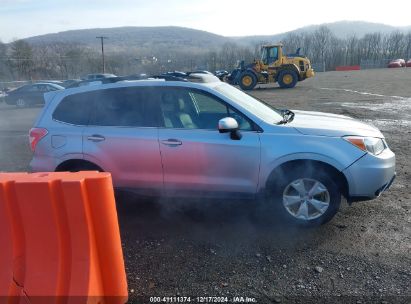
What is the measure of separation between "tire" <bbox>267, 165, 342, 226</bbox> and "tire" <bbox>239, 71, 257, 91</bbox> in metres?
20.7

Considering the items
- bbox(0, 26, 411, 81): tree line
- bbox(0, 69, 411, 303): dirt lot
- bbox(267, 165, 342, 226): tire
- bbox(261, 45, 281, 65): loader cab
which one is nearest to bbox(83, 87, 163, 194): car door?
bbox(0, 69, 411, 303): dirt lot

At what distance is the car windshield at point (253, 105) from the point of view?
14.1ft

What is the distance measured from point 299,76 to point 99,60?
3438 cm

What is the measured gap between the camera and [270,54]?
24.3 metres

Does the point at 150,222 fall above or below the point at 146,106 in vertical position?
below

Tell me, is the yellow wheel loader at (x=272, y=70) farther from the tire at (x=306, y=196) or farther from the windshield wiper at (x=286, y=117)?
the tire at (x=306, y=196)

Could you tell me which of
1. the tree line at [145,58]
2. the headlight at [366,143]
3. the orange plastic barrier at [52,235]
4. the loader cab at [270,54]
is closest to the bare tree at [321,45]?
the tree line at [145,58]

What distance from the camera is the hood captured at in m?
4.02

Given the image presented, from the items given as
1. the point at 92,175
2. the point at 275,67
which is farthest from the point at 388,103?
the point at 92,175

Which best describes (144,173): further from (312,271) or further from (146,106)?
(312,271)

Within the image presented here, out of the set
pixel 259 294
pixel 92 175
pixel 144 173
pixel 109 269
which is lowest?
pixel 259 294

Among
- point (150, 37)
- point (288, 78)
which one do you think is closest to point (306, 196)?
point (288, 78)

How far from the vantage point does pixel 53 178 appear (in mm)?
2615

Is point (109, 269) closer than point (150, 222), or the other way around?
point (109, 269)
